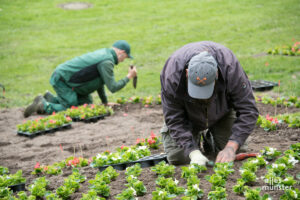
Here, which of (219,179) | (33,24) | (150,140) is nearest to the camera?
(219,179)

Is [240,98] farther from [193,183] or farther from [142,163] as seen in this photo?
[142,163]

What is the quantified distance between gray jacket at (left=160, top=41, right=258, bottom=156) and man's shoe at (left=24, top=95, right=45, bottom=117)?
497 cm

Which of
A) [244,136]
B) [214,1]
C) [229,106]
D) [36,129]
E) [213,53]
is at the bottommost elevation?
→ [36,129]

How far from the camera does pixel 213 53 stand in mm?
→ 3541

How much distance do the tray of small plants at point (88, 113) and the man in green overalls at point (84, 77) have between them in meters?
0.53

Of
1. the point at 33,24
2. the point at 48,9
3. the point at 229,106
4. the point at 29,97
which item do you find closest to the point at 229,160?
the point at 229,106

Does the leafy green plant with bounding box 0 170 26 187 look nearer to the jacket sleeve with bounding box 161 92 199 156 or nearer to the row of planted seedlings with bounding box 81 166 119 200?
the row of planted seedlings with bounding box 81 166 119 200

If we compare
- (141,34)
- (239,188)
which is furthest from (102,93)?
(141,34)

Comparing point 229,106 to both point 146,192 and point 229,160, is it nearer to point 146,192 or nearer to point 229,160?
point 229,160

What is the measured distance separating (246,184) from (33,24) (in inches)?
675

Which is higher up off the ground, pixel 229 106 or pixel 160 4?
pixel 160 4

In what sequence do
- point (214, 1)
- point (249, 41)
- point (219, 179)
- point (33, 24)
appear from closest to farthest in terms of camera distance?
point (219, 179) → point (249, 41) → point (33, 24) → point (214, 1)

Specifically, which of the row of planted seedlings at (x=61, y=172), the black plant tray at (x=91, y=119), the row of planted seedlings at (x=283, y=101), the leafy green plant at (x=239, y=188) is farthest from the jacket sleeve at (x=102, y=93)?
the leafy green plant at (x=239, y=188)

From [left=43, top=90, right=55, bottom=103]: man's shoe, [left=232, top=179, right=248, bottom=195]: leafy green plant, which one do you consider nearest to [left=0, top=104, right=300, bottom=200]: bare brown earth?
[left=232, top=179, right=248, bottom=195]: leafy green plant
